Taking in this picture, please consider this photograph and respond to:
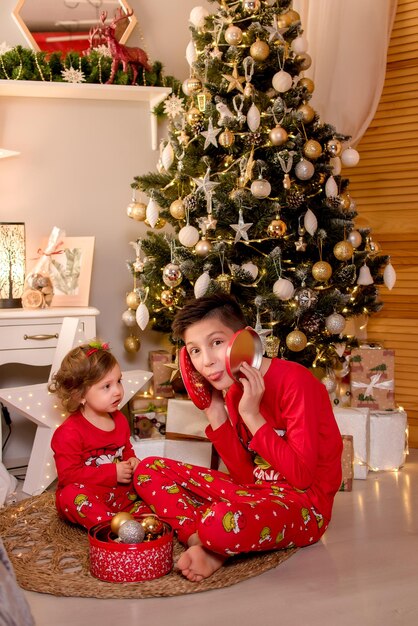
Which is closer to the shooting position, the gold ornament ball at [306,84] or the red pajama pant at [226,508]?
the red pajama pant at [226,508]

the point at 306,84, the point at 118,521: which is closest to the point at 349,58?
the point at 306,84

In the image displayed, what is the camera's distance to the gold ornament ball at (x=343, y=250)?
2.79m

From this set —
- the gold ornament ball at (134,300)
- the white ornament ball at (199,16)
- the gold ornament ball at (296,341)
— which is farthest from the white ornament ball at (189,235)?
the white ornament ball at (199,16)

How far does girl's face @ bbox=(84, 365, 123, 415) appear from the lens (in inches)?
94.0

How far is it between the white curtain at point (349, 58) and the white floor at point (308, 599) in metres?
1.75

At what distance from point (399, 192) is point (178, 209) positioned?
105 centimetres

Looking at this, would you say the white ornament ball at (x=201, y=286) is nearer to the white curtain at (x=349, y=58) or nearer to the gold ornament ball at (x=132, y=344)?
the gold ornament ball at (x=132, y=344)

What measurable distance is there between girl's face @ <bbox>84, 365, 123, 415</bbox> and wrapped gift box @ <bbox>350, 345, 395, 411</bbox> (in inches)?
41.9

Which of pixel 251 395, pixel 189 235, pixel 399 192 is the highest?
pixel 399 192

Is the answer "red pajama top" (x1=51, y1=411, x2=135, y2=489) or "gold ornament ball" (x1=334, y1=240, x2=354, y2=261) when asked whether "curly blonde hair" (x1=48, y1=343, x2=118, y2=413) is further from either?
"gold ornament ball" (x1=334, y1=240, x2=354, y2=261)

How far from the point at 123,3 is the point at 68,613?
2468mm

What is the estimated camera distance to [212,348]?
81.7 inches

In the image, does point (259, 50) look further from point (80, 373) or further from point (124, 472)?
point (124, 472)

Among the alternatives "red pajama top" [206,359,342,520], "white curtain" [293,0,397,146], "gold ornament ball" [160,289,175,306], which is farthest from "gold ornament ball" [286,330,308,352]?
"white curtain" [293,0,397,146]
